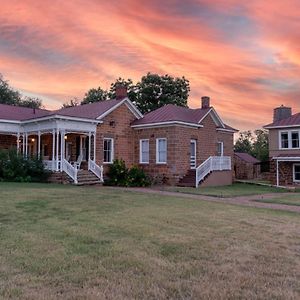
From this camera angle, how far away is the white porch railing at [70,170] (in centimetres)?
2267

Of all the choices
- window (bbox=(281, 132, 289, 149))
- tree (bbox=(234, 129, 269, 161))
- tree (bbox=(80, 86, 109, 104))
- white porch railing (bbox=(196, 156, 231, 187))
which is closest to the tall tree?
tree (bbox=(234, 129, 269, 161))

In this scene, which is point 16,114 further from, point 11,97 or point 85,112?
point 11,97

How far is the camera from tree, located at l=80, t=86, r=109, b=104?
49594 mm

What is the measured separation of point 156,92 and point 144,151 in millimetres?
22337

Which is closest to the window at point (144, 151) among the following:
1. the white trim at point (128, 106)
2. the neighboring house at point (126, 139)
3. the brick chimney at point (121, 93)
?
the neighboring house at point (126, 139)

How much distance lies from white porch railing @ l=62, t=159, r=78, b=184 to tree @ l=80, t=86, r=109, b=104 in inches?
1071

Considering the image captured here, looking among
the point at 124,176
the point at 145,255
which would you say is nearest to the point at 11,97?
the point at 124,176

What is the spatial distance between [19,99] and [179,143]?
32948 mm

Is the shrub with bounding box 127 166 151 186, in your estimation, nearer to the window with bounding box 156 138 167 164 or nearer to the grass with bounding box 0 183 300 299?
the window with bounding box 156 138 167 164

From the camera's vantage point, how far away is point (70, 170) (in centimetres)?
2302

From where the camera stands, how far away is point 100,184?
2384cm

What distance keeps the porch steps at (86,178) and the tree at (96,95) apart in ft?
86.8

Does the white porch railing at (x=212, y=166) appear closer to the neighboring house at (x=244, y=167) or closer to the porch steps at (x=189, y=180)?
the porch steps at (x=189, y=180)

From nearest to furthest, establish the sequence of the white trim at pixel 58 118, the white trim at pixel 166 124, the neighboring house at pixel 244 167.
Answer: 1. the white trim at pixel 58 118
2. the white trim at pixel 166 124
3. the neighboring house at pixel 244 167
